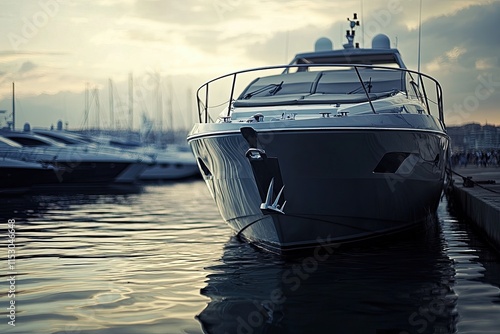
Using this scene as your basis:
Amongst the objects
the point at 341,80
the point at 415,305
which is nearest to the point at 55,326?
the point at 415,305

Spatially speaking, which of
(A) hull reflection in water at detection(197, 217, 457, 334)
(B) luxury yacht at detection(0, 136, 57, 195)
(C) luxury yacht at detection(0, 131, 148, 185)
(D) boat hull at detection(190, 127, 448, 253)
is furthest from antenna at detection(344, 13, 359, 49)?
(C) luxury yacht at detection(0, 131, 148, 185)

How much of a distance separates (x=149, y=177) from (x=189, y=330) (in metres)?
33.8

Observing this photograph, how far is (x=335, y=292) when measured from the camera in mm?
7055

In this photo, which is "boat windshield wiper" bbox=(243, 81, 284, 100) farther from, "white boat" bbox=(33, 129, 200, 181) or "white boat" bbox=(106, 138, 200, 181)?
"white boat" bbox=(106, 138, 200, 181)

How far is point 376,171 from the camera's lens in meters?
8.69

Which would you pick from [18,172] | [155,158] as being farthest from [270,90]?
[155,158]

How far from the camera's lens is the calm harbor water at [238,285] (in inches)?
231

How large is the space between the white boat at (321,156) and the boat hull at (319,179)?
14mm

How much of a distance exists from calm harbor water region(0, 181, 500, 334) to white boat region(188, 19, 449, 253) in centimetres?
46

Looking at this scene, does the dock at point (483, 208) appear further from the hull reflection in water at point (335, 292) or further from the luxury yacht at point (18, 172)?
the luxury yacht at point (18, 172)

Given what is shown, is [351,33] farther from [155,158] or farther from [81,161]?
[155,158]

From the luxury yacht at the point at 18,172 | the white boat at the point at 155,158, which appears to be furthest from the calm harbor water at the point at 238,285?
the white boat at the point at 155,158

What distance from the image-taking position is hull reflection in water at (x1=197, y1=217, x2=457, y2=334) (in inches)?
229

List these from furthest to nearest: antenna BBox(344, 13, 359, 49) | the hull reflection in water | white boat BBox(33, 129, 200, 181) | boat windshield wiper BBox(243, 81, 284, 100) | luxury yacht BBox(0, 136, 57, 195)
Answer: white boat BBox(33, 129, 200, 181), luxury yacht BBox(0, 136, 57, 195), antenna BBox(344, 13, 359, 49), boat windshield wiper BBox(243, 81, 284, 100), the hull reflection in water
